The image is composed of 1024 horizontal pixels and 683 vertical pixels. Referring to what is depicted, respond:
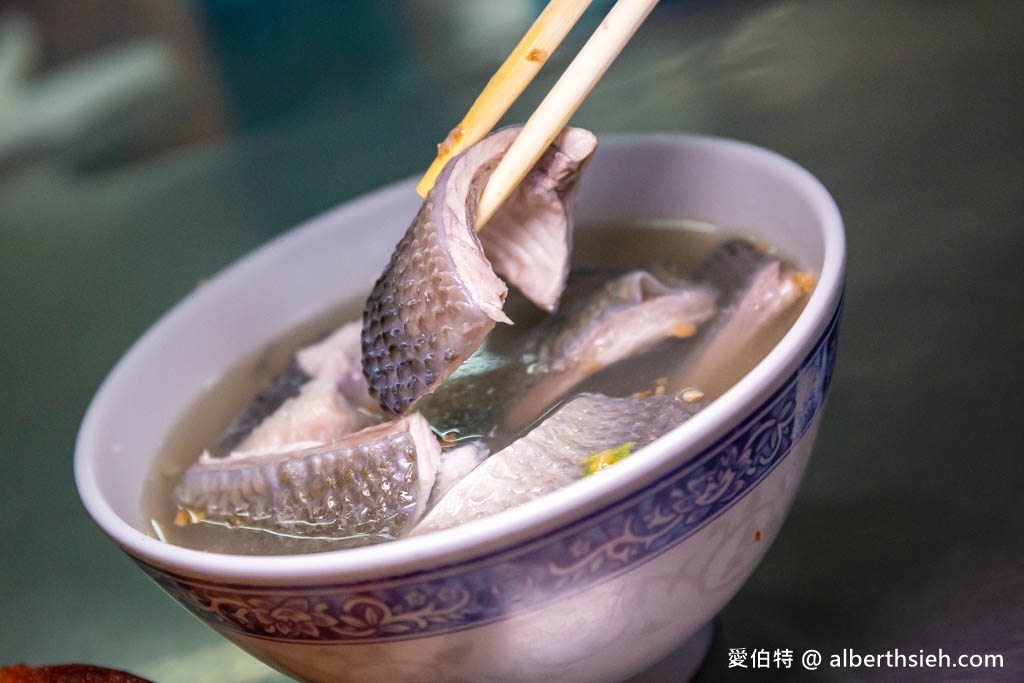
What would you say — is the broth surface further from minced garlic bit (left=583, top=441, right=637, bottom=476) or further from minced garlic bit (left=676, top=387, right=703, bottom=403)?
minced garlic bit (left=583, top=441, right=637, bottom=476)

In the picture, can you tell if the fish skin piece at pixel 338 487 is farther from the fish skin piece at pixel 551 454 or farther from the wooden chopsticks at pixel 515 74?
the wooden chopsticks at pixel 515 74

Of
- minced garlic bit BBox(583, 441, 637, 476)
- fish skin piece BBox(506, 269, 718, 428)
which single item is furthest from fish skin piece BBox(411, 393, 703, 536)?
fish skin piece BBox(506, 269, 718, 428)

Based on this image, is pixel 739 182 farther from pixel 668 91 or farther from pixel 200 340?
pixel 668 91

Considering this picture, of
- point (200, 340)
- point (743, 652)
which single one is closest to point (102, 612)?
point (200, 340)

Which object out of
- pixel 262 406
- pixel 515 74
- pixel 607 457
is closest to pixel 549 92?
pixel 515 74

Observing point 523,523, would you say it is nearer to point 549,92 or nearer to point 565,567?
point 565,567
